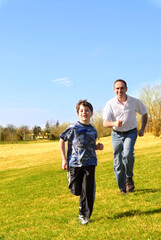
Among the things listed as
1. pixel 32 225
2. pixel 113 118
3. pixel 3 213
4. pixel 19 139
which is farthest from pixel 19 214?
pixel 19 139

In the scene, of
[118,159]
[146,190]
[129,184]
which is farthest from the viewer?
[146,190]

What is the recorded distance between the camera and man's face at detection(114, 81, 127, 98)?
6195mm

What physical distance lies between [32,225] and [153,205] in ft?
7.65

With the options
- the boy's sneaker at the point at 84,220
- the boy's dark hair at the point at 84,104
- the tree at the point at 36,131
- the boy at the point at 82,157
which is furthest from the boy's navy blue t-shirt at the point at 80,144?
the tree at the point at 36,131

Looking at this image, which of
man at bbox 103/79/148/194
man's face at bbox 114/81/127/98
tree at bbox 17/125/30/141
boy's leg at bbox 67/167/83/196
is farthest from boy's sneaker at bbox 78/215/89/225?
tree at bbox 17/125/30/141

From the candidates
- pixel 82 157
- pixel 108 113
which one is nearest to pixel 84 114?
pixel 82 157

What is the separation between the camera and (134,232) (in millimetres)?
4242

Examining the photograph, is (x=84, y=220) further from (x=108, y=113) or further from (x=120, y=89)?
(x=120, y=89)

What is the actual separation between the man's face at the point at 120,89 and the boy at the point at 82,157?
60.6 inches

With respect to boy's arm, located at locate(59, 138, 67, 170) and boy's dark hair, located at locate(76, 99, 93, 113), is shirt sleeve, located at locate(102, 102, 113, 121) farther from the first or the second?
boy's arm, located at locate(59, 138, 67, 170)

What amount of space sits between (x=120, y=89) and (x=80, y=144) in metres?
1.99

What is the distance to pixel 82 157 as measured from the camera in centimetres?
475

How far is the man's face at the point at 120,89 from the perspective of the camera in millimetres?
6195

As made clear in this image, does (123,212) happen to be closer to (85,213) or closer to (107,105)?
(85,213)
